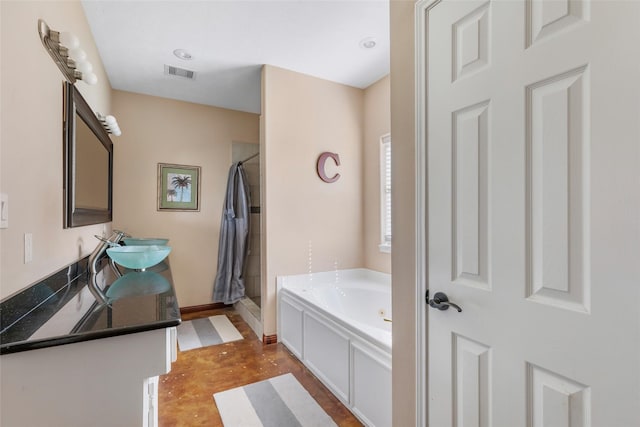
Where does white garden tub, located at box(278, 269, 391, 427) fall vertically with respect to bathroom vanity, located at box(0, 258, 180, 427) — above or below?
below

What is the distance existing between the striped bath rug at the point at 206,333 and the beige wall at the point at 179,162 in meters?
0.47

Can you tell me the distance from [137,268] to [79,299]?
574 millimetres

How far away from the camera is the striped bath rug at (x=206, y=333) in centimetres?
276

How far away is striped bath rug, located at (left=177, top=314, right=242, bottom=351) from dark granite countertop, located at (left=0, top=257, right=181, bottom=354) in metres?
1.44

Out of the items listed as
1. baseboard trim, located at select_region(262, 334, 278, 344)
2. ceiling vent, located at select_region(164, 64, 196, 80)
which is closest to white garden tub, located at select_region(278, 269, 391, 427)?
baseboard trim, located at select_region(262, 334, 278, 344)

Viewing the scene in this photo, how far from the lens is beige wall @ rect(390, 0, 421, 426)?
4.16 ft

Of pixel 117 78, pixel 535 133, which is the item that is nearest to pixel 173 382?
pixel 535 133

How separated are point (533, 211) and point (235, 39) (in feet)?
7.88

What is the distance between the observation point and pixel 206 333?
9.82 feet

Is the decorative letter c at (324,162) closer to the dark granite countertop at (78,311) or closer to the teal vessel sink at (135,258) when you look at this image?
the teal vessel sink at (135,258)

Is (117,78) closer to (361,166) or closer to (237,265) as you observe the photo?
(237,265)

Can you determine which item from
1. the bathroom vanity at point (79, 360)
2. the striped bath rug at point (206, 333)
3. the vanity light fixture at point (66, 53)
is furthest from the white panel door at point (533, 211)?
the striped bath rug at point (206, 333)

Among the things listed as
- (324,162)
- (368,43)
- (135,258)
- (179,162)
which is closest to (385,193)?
(324,162)

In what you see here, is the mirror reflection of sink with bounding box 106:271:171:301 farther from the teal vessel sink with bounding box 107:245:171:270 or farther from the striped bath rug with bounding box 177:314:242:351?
the striped bath rug with bounding box 177:314:242:351
